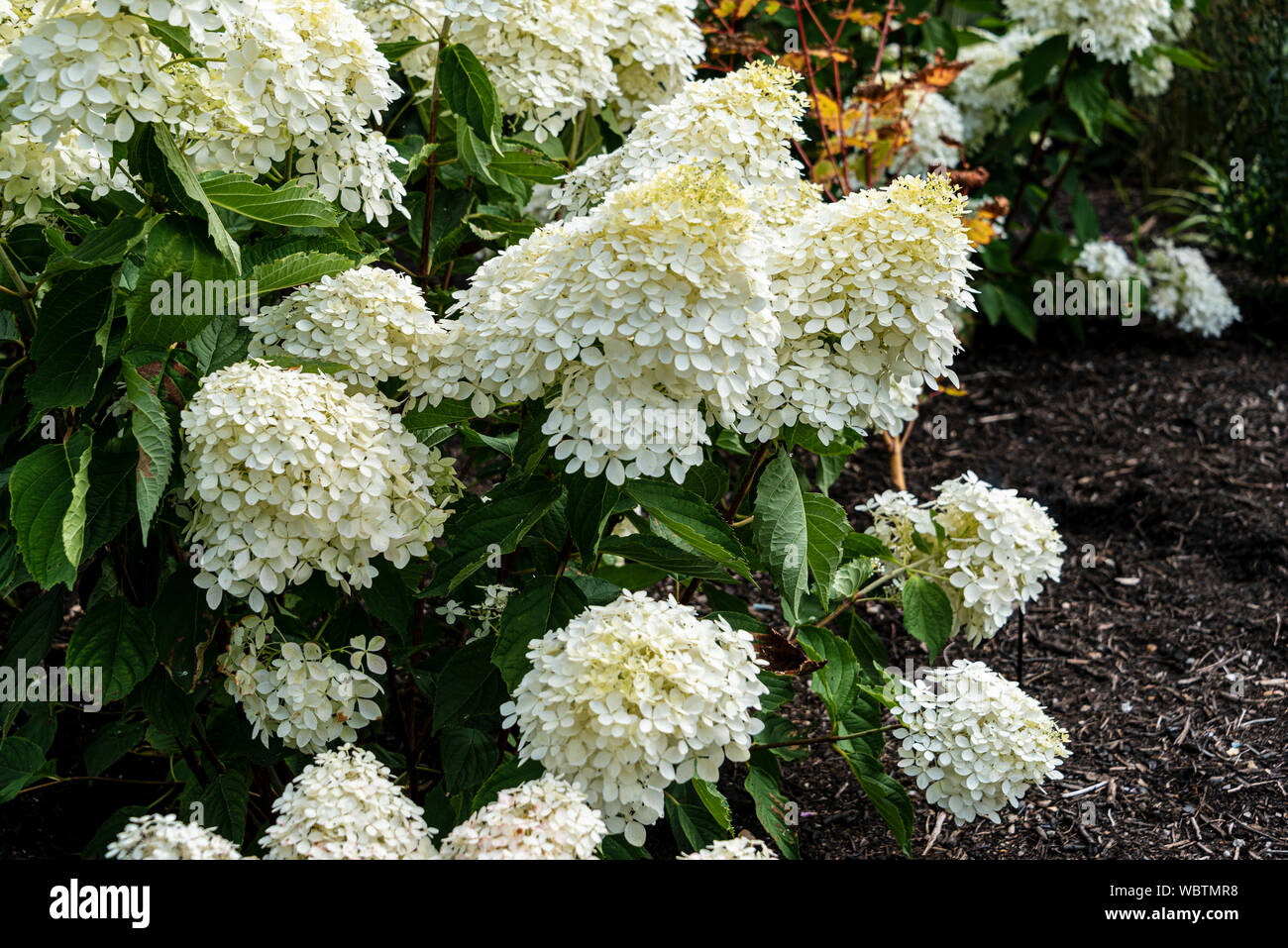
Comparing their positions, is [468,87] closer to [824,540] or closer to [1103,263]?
[824,540]

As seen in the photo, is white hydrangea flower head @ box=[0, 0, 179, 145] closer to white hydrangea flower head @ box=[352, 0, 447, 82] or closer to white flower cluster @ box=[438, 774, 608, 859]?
white hydrangea flower head @ box=[352, 0, 447, 82]

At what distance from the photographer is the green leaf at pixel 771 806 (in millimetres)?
2223

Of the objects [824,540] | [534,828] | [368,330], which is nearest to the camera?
[534,828]

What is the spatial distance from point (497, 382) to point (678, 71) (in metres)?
1.21

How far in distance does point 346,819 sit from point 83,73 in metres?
1.05

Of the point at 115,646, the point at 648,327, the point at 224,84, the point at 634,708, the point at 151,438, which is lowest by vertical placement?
the point at 115,646

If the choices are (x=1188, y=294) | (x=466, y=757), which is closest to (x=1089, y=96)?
(x=1188, y=294)

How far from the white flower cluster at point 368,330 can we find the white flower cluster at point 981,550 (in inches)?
44.3

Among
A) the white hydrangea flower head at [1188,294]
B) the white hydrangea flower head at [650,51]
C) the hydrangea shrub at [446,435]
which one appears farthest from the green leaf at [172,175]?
the white hydrangea flower head at [1188,294]

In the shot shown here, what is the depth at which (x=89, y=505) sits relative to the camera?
1.82 m

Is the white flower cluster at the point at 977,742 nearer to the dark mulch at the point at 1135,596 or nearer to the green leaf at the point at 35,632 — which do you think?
the dark mulch at the point at 1135,596

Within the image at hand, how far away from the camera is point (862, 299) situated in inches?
71.9

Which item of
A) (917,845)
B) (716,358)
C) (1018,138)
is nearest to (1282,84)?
(1018,138)

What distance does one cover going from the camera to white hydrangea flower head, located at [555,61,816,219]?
2.09 meters
